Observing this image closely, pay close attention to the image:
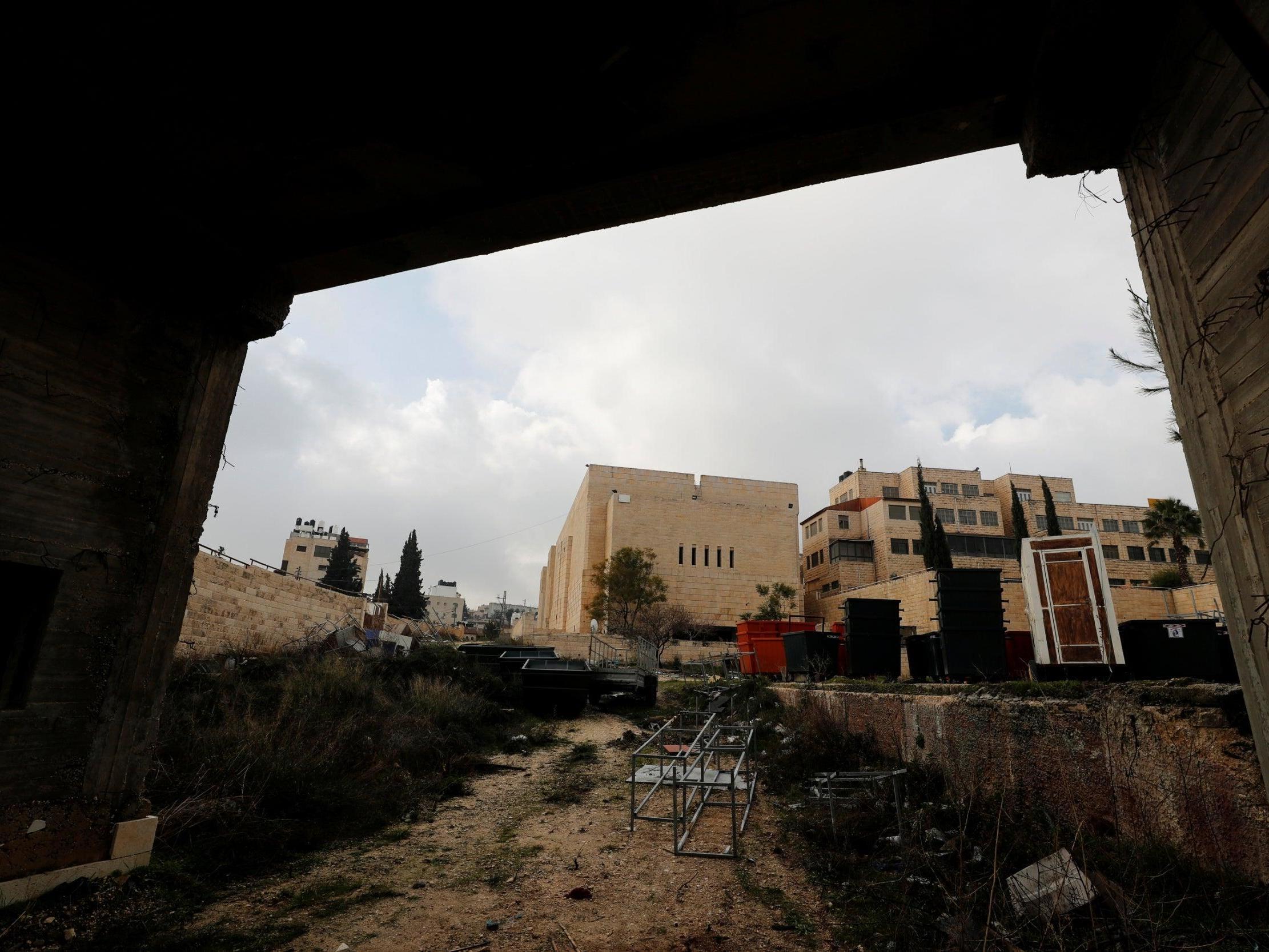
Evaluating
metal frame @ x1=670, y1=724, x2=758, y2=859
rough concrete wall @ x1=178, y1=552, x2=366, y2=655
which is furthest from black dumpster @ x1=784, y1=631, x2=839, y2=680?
rough concrete wall @ x1=178, y1=552, x2=366, y2=655

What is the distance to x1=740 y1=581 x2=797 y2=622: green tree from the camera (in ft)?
123

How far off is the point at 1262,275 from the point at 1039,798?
3.87m

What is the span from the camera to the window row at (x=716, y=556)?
45.5 m

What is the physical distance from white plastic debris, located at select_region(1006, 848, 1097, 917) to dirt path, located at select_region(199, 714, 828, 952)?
43.2 inches

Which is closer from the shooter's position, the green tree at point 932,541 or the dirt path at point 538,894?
the dirt path at point 538,894

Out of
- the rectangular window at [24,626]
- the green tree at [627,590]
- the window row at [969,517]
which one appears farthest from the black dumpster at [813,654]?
the window row at [969,517]

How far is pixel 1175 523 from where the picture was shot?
26234 mm

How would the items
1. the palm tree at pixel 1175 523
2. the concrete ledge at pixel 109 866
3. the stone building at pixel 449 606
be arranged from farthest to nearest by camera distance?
1. the stone building at pixel 449 606
2. the palm tree at pixel 1175 523
3. the concrete ledge at pixel 109 866

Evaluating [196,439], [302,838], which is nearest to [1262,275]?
[196,439]

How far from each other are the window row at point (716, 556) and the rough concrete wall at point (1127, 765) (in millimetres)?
40030

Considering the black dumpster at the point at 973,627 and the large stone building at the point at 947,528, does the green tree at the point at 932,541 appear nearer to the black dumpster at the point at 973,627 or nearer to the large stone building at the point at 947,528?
the large stone building at the point at 947,528

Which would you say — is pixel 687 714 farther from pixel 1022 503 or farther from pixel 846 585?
pixel 1022 503

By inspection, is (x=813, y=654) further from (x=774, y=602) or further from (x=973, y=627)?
(x=774, y=602)

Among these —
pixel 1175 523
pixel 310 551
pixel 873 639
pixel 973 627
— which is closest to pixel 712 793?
pixel 973 627
